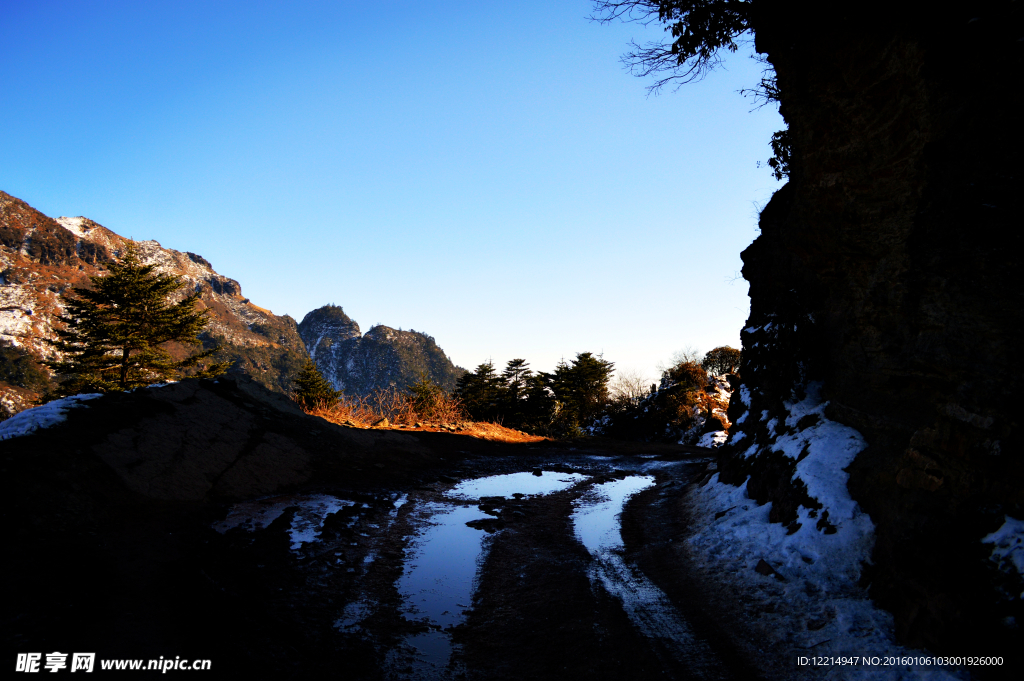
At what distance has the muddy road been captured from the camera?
11.3 feet

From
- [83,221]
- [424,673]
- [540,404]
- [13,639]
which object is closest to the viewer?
[13,639]

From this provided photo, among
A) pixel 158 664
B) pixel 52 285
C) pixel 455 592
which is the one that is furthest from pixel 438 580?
pixel 52 285

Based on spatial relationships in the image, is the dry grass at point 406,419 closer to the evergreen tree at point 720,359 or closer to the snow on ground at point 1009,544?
the snow on ground at point 1009,544

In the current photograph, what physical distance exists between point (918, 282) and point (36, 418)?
1190cm

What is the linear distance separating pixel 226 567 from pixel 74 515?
7.30ft

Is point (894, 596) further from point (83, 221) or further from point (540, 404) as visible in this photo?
point (83, 221)

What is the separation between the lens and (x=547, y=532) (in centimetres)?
691

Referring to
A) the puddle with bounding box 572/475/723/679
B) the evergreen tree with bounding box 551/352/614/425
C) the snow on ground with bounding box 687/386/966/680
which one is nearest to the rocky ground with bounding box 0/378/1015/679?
the puddle with bounding box 572/475/723/679

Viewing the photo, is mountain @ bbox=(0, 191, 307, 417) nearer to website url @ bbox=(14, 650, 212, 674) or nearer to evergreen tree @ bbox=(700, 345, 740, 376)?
evergreen tree @ bbox=(700, 345, 740, 376)

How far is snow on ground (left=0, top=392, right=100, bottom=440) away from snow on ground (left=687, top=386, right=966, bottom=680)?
910cm

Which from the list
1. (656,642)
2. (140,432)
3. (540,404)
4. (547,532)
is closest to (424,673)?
(656,642)

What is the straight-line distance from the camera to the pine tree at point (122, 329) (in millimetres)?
26016

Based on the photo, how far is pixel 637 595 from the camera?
468 cm

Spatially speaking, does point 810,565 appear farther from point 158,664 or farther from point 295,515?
point 295,515
